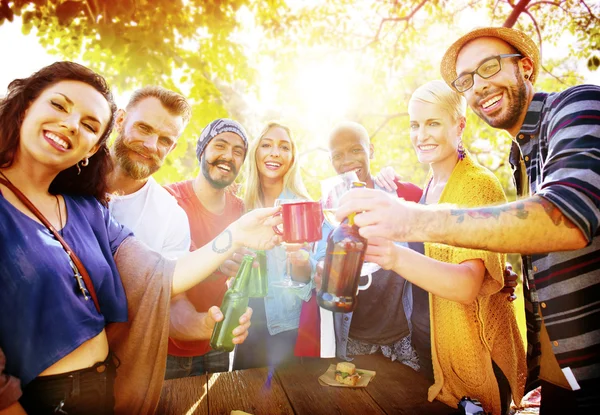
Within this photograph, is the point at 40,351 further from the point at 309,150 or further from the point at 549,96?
the point at 309,150

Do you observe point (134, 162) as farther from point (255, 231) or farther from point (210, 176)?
point (255, 231)

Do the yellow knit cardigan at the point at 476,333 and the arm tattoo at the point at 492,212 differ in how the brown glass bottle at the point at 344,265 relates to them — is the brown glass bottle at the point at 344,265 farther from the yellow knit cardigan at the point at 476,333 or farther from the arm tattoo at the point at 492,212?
the yellow knit cardigan at the point at 476,333

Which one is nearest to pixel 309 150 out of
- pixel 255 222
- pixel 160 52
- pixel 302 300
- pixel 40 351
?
pixel 160 52

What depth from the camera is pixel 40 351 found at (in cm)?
146

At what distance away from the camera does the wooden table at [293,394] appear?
1838 millimetres

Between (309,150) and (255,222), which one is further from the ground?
(309,150)

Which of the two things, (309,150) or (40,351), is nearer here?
(40,351)

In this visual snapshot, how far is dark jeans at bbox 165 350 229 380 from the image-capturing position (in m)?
3.29

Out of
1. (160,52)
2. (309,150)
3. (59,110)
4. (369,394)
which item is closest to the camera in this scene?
(59,110)

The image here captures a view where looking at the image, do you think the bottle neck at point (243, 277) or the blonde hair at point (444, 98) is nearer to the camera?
the bottle neck at point (243, 277)

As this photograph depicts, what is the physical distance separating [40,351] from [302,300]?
2250 millimetres

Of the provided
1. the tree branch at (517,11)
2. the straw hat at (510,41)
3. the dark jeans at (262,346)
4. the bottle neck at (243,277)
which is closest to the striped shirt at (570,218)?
the straw hat at (510,41)

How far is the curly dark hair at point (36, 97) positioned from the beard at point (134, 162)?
897mm

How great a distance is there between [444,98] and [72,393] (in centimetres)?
293
